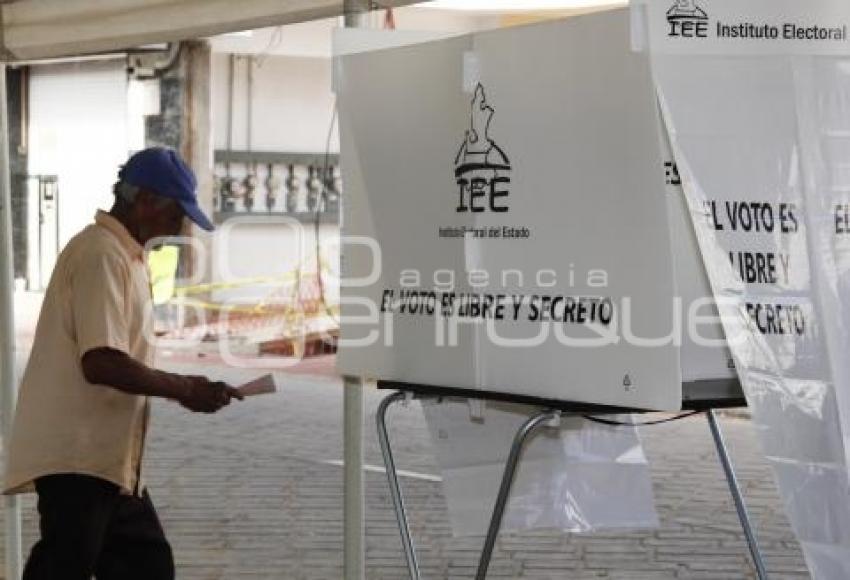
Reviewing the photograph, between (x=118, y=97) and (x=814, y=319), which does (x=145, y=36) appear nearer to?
(x=814, y=319)

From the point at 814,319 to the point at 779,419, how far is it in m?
0.25

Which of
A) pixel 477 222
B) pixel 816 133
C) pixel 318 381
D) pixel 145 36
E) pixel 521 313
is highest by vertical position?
pixel 145 36

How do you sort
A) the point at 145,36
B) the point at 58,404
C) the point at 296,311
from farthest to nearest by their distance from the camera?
the point at 296,311
the point at 145,36
the point at 58,404

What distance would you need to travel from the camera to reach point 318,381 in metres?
13.6

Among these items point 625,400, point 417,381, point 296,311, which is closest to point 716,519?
point 417,381

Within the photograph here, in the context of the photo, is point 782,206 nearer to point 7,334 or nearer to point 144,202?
point 144,202

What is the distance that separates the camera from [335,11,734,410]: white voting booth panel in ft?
10.3

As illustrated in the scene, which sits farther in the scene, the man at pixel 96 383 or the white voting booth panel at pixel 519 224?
the man at pixel 96 383

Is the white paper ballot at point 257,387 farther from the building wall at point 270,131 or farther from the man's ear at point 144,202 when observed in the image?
the building wall at point 270,131

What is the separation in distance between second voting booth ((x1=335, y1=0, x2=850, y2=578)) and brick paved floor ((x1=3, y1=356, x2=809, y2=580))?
2.91 metres

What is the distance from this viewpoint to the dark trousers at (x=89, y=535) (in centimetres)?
372

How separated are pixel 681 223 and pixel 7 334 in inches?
110

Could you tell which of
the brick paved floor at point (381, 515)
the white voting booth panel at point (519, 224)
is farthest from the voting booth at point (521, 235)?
the brick paved floor at point (381, 515)

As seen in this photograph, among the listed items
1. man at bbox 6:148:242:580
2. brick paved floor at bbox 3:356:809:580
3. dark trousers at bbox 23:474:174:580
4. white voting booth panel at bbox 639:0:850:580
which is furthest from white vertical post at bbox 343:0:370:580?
brick paved floor at bbox 3:356:809:580
